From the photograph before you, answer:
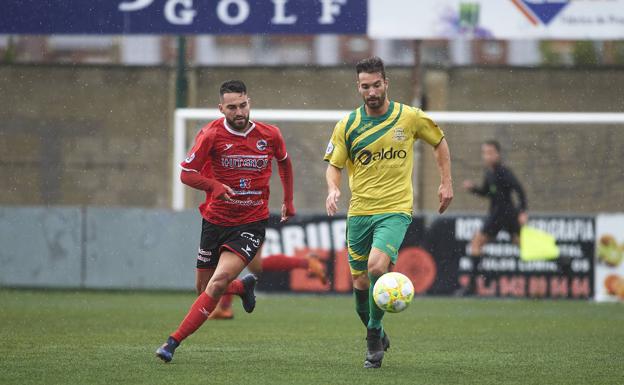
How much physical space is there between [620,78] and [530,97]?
1.64 metres

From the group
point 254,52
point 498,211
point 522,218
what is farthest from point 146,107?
point 522,218

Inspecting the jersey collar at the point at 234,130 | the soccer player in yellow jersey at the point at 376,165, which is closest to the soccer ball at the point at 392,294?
the soccer player in yellow jersey at the point at 376,165

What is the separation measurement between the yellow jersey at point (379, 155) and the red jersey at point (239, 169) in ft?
2.54

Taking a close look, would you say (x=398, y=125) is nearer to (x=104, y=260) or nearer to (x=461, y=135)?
(x=104, y=260)

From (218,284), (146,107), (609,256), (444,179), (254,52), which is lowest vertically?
(609,256)

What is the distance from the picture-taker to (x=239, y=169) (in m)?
8.81

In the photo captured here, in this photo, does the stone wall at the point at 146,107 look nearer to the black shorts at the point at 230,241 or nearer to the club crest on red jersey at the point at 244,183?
the black shorts at the point at 230,241

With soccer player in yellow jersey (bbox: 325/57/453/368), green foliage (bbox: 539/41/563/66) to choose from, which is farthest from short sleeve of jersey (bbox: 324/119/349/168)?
green foliage (bbox: 539/41/563/66)

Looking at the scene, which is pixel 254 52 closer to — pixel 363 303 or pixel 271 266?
pixel 271 266

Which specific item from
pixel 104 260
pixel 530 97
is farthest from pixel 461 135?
pixel 104 260

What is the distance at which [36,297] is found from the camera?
1485cm

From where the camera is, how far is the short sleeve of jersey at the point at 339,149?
Result: 827 cm

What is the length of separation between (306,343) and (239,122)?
212cm

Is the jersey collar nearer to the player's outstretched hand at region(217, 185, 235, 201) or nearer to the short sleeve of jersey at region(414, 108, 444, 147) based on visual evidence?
the player's outstretched hand at region(217, 185, 235, 201)
